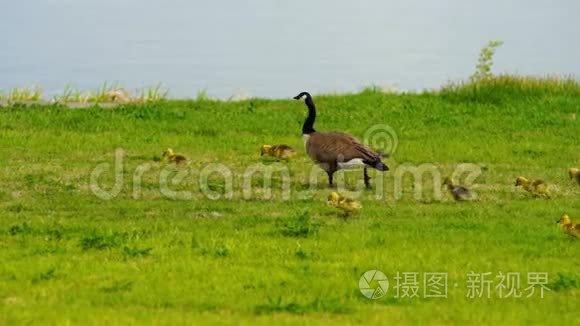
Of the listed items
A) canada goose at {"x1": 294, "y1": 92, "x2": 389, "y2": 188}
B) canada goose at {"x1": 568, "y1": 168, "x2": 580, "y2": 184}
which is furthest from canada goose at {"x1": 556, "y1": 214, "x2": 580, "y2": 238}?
canada goose at {"x1": 568, "y1": 168, "x2": 580, "y2": 184}

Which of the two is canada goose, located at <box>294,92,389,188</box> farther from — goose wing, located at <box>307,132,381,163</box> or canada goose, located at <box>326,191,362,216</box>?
canada goose, located at <box>326,191,362,216</box>

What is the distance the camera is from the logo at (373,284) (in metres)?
11.6

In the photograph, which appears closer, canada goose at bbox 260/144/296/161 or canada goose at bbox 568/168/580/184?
canada goose at bbox 568/168/580/184

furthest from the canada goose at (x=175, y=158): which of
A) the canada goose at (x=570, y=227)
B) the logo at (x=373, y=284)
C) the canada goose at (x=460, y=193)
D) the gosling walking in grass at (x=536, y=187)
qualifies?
the logo at (x=373, y=284)

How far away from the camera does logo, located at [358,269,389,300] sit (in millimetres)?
11633

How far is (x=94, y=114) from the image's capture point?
29.8 m

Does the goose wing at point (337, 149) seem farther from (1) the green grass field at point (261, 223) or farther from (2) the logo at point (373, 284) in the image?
(2) the logo at point (373, 284)

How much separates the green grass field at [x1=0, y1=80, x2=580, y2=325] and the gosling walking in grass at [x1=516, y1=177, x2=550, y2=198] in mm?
170

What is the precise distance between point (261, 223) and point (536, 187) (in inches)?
222

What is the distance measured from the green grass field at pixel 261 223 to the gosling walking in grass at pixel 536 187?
0.17m

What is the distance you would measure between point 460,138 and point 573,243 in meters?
12.6

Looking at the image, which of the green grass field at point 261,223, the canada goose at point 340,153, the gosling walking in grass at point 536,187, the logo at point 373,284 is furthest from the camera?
the canada goose at point 340,153

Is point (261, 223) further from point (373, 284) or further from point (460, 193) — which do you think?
point (373, 284)

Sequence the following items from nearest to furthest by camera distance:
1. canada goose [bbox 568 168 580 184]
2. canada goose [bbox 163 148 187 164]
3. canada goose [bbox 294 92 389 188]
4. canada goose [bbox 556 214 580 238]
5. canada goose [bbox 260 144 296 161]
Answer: canada goose [bbox 556 214 580 238] → canada goose [bbox 294 92 389 188] → canada goose [bbox 568 168 580 184] → canada goose [bbox 163 148 187 164] → canada goose [bbox 260 144 296 161]
